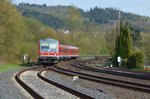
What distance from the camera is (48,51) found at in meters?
55.6

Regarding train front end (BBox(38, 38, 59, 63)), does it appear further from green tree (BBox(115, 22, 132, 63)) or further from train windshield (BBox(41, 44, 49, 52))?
green tree (BBox(115, 22, 132, 63))

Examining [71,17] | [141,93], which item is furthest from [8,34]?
[71,17]

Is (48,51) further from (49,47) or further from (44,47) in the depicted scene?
(44,47)

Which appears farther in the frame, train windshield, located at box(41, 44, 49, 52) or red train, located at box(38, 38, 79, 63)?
train windshield, located at box(41, 44, 49, 52)

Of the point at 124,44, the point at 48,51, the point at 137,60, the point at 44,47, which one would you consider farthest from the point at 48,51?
the point at 137,60

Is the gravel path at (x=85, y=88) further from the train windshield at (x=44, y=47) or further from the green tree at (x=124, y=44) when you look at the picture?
the train windshield at (x=44, y=47)

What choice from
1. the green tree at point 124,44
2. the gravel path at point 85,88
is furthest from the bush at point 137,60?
the gravel path at point 85,88

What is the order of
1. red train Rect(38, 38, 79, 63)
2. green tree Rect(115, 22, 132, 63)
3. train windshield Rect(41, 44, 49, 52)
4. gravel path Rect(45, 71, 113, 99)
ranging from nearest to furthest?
gravel path Rect(45, 71, 113, 99) → green tree Rect(115, 22, 132, 63) → red train Rect(38, 38, 79, 63) → train windshield Rect(41, 44, 49, 52)

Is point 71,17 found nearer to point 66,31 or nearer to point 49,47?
point 66,31

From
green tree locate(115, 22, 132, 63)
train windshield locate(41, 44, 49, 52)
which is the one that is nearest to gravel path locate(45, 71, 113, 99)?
green tree locate(115, 22, 132, 63)

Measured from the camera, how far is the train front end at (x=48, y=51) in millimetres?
54938

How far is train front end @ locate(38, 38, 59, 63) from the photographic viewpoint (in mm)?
54938

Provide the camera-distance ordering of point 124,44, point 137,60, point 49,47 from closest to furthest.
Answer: point 137,60
point 124,44
point 49,47

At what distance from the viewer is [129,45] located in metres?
54.5
